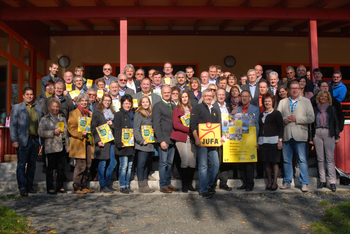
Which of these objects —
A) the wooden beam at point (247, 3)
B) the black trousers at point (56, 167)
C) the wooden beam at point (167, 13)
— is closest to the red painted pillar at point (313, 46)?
the wooden beam at point (167, 13)

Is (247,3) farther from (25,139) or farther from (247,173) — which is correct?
(25,139)

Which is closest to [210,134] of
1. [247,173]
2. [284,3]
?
[247,173]

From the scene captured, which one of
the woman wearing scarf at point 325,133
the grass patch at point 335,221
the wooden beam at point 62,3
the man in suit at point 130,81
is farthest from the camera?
the wooden beam at point 62,3

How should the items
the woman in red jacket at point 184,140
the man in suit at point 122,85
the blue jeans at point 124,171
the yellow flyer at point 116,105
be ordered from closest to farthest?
1. the woman in red jacket at point 184,140
2. the blue jeans at point 124,171
3. the yellow flyer at point 116,105
4. the man in suit at point 122,85

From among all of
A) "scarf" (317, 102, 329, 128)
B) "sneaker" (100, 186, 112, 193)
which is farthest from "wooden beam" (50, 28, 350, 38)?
"sneaker" (100, 186, 112, 193)

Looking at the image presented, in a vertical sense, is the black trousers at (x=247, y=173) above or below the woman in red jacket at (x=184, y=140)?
below

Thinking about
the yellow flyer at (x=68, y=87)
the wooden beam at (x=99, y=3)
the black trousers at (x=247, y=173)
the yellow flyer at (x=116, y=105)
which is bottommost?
the black trousers at (x=247, y=173)

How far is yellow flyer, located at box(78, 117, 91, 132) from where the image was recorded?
5672 mm

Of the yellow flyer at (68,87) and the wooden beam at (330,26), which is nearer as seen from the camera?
the yellow flyer at (68,87)

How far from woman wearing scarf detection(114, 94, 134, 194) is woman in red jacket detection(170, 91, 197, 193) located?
881 mm

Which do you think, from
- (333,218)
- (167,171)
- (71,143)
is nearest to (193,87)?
(167,171)

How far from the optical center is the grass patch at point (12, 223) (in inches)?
151

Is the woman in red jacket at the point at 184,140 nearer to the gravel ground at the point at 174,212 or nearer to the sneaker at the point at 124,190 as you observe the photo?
the gravel ground at the point at 174,212

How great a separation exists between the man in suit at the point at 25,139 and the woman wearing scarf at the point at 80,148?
761 millimetres
